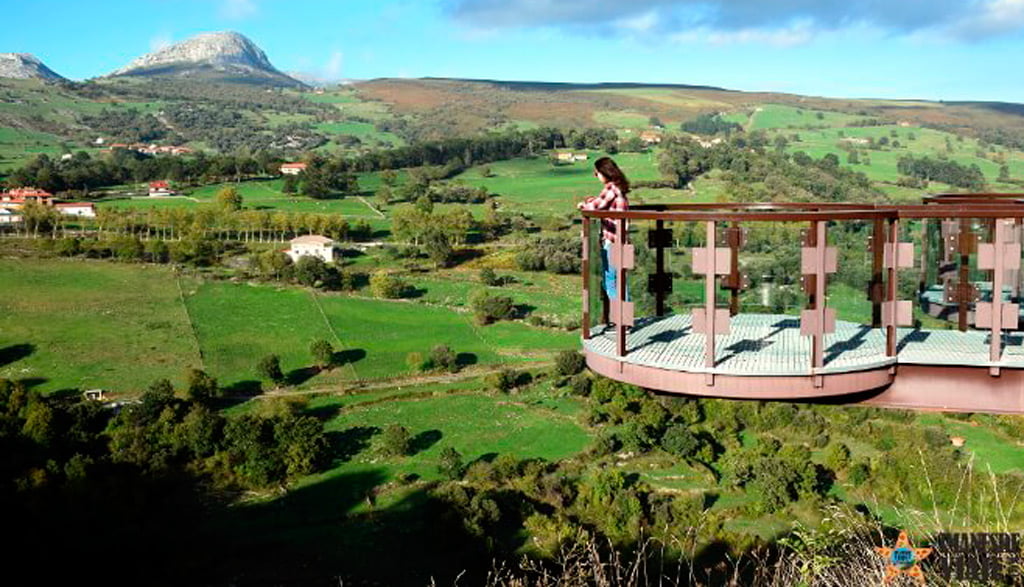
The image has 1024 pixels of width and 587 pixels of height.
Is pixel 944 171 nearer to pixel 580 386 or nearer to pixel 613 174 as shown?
pixel 580 386

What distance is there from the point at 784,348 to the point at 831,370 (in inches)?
39.5

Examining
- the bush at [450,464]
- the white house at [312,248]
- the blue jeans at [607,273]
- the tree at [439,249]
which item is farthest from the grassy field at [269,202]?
the blue jeans at [607,273]

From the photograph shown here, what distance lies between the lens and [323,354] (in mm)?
47125

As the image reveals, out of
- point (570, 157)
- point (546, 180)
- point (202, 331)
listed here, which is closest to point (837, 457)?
point (202, 331)

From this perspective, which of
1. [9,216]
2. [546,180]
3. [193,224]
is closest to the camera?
[193,224]

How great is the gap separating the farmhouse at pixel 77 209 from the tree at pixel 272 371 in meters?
36.9

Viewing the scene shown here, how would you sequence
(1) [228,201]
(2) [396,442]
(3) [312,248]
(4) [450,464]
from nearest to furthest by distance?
(4) [450,464], (2) [396,442], (3) [312,248], (1) [228,201]

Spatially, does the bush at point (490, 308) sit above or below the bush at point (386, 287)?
below

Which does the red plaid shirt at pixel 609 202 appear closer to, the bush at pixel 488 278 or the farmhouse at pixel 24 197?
the bush at pixel 488 278

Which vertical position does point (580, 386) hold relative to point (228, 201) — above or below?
below

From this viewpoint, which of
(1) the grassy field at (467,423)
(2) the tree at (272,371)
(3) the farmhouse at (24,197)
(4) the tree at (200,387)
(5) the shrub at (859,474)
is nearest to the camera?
(5) the shrub at (859,474)

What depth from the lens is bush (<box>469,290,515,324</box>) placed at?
2159 inches

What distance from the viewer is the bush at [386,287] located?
59031mm

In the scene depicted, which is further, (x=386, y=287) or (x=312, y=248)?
(x=312, y=248)
